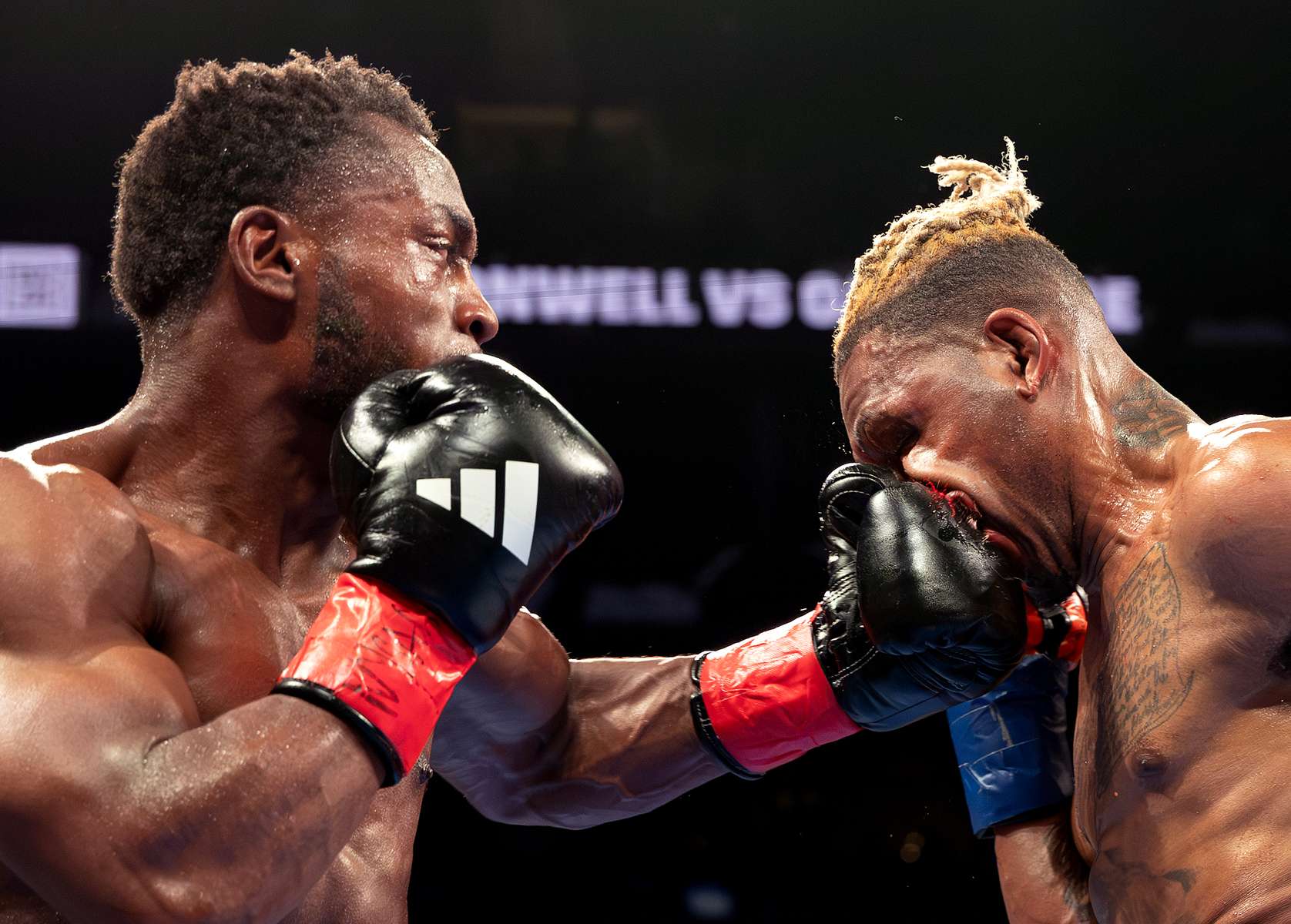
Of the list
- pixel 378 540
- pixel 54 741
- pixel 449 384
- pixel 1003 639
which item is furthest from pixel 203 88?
pixel 1003 639

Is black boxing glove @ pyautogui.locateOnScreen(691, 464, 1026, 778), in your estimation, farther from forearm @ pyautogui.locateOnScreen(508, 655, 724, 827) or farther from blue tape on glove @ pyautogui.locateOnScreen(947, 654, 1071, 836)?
blue tape on glove @ pyautogui.locateOnScreen(947, 654, 1071, 836)

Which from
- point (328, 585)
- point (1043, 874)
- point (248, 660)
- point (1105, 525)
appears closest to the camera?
point (248, 660)

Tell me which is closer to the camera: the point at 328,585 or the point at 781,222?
the point at 328,585

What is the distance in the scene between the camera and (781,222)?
190 inches

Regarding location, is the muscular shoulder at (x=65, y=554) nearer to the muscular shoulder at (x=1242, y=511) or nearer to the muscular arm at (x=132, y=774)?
the muscular arm at (x=132, y=774)

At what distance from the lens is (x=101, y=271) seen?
4.40 m

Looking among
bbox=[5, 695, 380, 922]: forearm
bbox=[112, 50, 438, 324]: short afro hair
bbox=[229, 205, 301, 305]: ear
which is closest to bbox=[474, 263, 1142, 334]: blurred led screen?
bbox=[112, 50, 438, 324]: short afro hair

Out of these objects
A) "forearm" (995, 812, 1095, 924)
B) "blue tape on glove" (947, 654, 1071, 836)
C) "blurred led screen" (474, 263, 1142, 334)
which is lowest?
"blurred led screen" (474, 263, 1142, 334)

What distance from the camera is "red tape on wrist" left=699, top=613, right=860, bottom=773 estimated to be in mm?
2152

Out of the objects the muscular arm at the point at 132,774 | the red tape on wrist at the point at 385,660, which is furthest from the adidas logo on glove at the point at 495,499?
the muscular arm at the point at 132,774

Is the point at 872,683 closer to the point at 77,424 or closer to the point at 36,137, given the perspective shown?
the point at 77,424

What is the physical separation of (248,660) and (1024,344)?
55.6 inches

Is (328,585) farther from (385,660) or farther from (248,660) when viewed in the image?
(385,660)

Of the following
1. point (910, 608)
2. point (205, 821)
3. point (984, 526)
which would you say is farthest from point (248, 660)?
point (984, 526)
